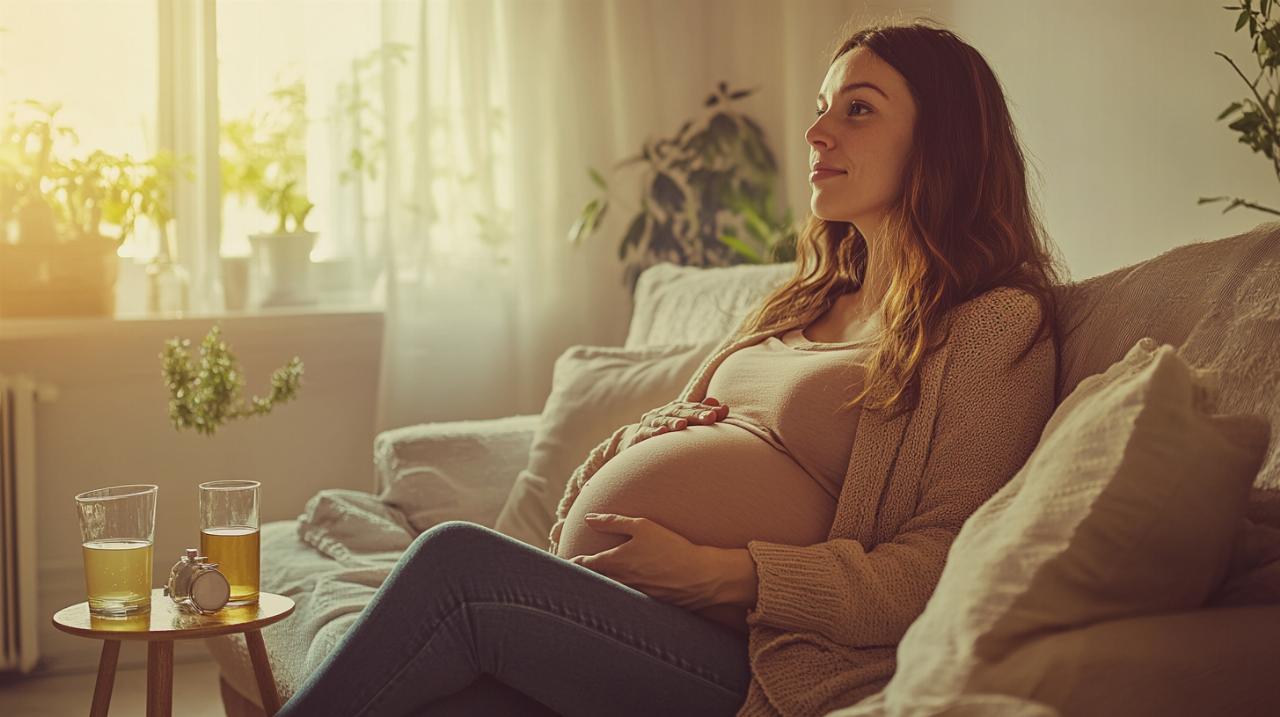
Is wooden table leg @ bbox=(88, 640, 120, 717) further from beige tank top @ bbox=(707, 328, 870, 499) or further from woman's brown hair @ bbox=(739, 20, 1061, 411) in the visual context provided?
woman's brown hair @ bbox=(739, 20, 1061, 411)

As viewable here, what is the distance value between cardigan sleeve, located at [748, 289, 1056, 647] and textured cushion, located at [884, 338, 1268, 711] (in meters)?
0.28

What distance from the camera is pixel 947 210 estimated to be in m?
1.52

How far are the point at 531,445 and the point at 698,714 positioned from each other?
106 centimetres

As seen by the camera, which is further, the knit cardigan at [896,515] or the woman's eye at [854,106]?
the woman's eye at [854,106]

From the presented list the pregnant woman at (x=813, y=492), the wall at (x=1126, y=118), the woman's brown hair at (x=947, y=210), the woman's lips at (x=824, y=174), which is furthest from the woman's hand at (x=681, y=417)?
the wall at (x=1126, y=118)

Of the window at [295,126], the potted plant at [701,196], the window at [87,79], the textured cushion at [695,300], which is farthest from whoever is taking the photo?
the potted plant at [701,196]

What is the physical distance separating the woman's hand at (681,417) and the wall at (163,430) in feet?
4.93

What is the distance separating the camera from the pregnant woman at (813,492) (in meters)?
1.23

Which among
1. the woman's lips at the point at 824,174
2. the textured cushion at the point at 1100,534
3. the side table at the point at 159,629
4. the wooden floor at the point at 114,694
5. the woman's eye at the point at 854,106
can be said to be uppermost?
the woman's eye at the point at 854,106

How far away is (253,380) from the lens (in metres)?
2.92

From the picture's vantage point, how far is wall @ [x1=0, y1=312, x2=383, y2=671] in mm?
2723

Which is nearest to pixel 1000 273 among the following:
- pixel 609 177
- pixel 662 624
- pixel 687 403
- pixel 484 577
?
pixel 687 403

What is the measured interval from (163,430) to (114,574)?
5.00 feet

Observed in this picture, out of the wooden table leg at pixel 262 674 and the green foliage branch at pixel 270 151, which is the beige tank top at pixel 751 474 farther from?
the green foliage branch at pixel 270 151
